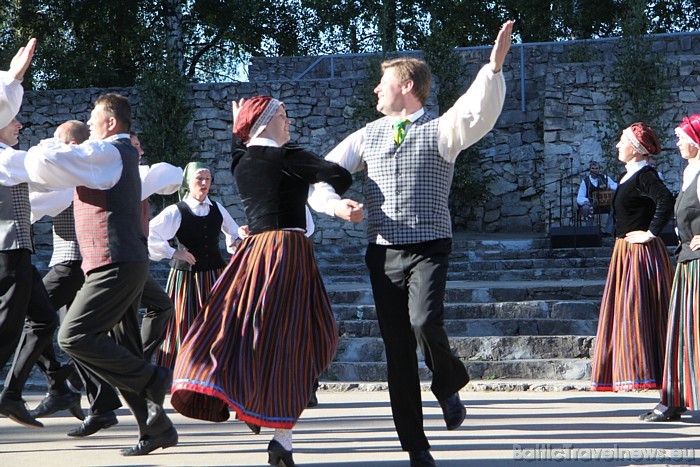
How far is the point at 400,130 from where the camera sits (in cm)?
377

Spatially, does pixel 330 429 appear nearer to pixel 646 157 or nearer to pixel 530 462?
pixel 530 462

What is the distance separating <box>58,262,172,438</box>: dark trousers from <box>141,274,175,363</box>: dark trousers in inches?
46.8

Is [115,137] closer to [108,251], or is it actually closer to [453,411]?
→ [108,251]

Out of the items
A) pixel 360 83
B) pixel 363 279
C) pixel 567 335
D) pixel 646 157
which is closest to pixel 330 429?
pixel 646 157

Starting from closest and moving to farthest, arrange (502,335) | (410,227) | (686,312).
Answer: (410,227), (686,312), (502,335)

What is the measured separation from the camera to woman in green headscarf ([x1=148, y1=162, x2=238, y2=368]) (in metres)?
6.00

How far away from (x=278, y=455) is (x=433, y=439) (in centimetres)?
114

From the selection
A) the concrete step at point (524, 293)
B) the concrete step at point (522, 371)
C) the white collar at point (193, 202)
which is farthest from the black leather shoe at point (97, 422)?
the concrete step at point (524, 293)

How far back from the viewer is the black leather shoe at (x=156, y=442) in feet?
13.3

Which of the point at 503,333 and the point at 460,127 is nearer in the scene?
the point at 460,127

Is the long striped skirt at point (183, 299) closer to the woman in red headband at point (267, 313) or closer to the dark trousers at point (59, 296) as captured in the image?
the dark trousers at point (59, 296)

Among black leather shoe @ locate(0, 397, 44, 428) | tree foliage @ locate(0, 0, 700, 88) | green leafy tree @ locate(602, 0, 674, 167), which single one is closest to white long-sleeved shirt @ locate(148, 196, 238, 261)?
black leather shoe @ locate(0, 397, 44, 428)

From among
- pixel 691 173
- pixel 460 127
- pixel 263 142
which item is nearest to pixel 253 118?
pixel 263 142

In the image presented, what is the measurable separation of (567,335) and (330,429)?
3.22 m
